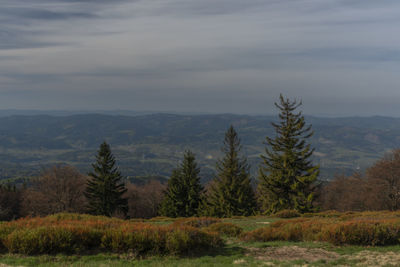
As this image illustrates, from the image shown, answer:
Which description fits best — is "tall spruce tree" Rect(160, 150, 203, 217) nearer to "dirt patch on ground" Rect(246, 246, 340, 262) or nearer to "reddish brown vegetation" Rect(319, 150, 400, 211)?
"reddish brown vegetation" Rect(319, 150, 400, 211)

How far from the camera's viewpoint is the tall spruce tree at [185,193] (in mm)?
52688

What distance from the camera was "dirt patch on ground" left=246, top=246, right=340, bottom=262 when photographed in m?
10.5

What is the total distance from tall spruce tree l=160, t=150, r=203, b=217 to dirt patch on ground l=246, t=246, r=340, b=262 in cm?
4067

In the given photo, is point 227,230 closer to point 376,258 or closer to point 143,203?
point 376,258

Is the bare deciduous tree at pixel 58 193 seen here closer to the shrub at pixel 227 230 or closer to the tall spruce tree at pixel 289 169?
the tall spruce tree at pixel 289 169

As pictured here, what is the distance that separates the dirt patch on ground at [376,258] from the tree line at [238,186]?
24.1 m

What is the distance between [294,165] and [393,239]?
2375cm

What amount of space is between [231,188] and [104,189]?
21.7 metres

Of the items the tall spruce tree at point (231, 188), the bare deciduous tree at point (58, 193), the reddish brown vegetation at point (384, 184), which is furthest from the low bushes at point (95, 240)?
the bare deciduous tree at point (58, 193)

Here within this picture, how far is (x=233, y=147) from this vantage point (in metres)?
47.5

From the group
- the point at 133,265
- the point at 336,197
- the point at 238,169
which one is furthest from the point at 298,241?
the point at 336,197

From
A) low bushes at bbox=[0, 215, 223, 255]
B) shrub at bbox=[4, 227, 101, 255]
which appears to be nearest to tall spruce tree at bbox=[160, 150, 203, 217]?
low bushes at bbox=[0, 215, 223, 255]

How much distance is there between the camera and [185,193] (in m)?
54.0

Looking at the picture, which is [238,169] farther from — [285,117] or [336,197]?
[336,197]
